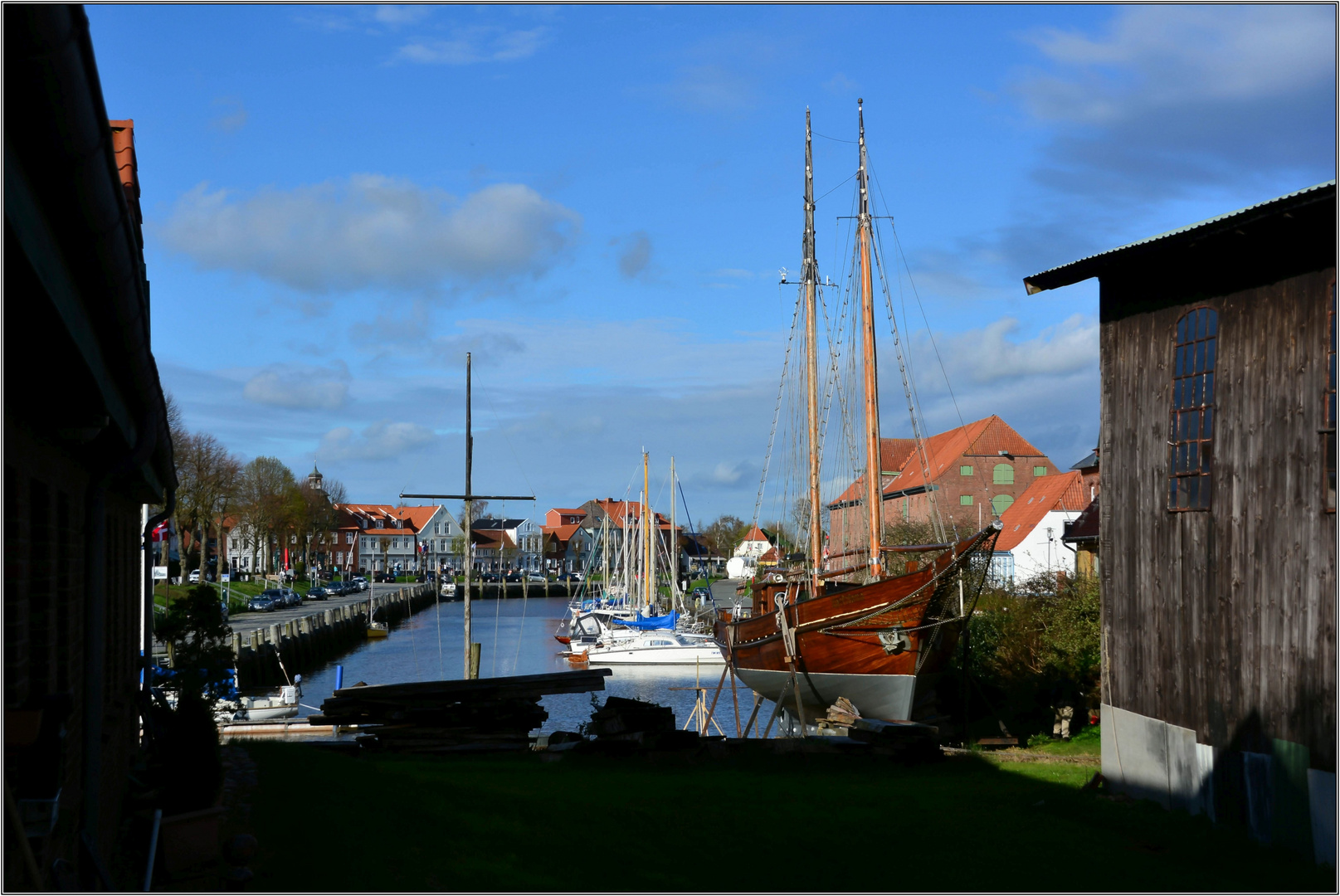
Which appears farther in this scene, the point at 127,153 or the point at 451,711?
the point at 451,711

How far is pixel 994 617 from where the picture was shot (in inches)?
1164

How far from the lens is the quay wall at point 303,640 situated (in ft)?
151

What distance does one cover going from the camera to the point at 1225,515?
1216 centimetres

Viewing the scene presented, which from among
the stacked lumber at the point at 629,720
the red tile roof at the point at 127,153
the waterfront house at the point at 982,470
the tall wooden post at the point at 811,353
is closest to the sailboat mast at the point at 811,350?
the tall wooden post at the point at 811,353

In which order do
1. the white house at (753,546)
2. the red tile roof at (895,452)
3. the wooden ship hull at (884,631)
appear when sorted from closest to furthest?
the wooden ship hull at (884,631), the red tile roof at (895,452), the white house at (753,546)

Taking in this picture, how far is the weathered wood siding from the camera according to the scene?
36.1 ft

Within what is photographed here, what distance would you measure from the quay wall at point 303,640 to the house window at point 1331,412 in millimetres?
25462

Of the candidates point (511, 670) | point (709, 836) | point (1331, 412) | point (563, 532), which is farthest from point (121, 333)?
point (563, 532)

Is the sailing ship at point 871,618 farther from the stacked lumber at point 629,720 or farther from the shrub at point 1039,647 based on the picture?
the stacked lumber at point 629,720

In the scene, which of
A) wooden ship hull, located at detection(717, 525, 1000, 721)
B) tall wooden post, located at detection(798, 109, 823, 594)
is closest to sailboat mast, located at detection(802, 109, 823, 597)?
tall wooden post, located at detection(798, 109, 823, 594)

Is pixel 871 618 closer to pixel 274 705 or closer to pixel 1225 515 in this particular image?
pixel 1225 515

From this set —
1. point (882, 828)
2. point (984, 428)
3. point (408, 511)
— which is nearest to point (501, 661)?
point (984, 428)

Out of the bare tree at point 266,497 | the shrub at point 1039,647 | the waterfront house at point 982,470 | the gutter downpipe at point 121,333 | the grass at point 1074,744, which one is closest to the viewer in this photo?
the gutter downpipe at point 121,333

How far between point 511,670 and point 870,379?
35.2m
